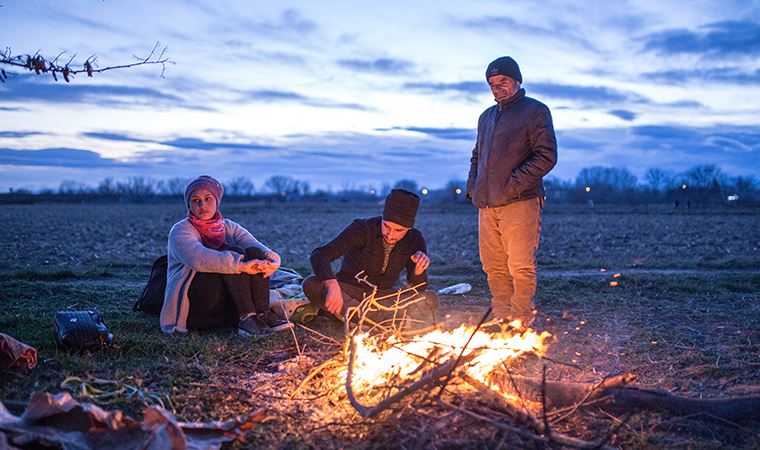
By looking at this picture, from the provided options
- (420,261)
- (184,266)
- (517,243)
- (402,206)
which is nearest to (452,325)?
(420,261)

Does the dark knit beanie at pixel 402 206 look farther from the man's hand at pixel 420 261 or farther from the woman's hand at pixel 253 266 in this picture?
the woman's hand at pixel 253 266

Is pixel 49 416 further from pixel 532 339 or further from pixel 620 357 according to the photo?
pixel 620 357

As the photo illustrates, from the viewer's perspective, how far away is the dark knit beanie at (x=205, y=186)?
213 inches

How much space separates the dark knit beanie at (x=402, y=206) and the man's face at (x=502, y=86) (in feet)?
4.44

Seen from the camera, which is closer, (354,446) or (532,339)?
(354,446)

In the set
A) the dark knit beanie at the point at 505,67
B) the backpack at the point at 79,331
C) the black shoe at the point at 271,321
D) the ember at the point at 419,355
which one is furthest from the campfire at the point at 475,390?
the dark knit beanie at the point at 505,67

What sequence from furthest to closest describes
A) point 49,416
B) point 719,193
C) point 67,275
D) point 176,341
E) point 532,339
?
point 719,193, point 67,275, point 176,341, point 532,339, point 49,416

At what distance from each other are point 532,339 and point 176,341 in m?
2.85

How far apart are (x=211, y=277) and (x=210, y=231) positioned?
1.39 feet

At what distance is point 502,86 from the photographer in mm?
5555

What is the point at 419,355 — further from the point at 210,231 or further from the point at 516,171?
the point at 210,231

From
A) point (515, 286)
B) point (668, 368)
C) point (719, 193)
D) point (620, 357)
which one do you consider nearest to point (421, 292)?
point (515, 286)

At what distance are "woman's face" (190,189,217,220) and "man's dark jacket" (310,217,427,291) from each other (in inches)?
40.4

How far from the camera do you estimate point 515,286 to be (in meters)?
5.62
